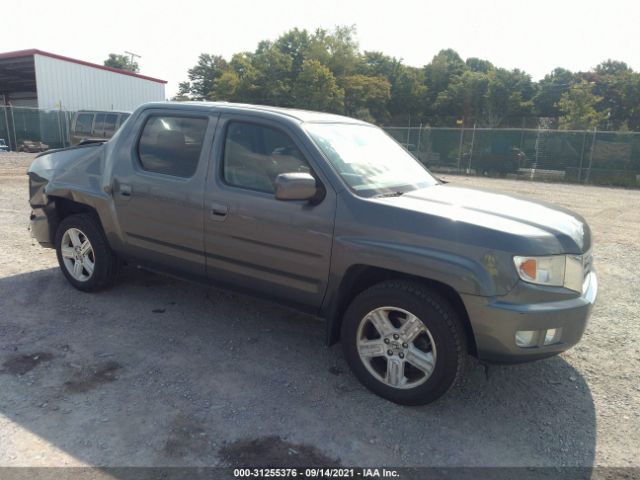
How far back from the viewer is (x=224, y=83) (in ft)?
172

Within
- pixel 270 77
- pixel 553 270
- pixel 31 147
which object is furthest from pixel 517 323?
pixel 270 77

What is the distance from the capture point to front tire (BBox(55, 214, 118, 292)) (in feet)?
15.0

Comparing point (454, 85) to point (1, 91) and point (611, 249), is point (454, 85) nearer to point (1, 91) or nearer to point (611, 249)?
point (1, 91)

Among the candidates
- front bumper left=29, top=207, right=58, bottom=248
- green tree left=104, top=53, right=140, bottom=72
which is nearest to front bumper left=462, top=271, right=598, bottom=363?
front bumper left=29, top=207, right=58, bottom=248

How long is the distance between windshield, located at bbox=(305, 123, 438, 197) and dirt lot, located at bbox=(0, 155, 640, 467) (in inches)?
53.2

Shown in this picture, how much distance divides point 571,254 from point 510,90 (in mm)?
60172

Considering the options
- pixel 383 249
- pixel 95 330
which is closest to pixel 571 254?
pixel 383 249

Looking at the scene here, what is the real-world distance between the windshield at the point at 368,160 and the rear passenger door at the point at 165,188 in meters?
0.95

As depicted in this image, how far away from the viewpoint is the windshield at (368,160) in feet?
11.1

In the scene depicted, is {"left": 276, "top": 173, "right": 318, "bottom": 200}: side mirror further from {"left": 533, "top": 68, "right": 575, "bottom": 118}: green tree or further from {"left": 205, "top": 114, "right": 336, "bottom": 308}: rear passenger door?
{"left": 533, "top": 68, "right": 575, "bottom": 118}: green tree

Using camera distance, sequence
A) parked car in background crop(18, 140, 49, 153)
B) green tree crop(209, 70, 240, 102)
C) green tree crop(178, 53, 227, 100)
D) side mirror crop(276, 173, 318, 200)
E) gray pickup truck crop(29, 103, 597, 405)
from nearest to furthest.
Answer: gray pickup truck crop(29, 103, 597, 405)
side mirror crop(276, 173, 318, 200)
parked car in background crop(18, 140, 49, 153)
green tree crop(209, 70, 240, 102)
green tree crop(178, 53, 227, 100)

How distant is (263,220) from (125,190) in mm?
1530

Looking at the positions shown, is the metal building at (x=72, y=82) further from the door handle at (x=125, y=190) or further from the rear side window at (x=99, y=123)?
the door handle at (x=125, y=190)

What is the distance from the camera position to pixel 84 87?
108ft
